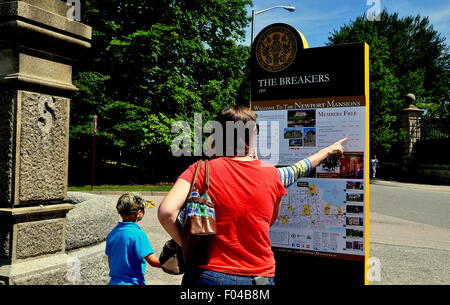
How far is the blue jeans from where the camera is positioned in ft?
6.85

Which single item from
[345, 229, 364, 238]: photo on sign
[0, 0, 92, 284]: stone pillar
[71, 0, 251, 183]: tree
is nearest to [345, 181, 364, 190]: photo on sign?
[345, 229, 364, 238]: photo on sign

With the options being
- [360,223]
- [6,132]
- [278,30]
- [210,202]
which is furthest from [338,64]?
[6,132]

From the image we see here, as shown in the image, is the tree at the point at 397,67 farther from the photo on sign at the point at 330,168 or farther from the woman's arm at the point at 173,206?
the woman's arm at the point at 173,206

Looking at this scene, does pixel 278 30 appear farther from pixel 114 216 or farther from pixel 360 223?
pixel 114 216

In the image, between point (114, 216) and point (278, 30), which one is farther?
point (114, 216)

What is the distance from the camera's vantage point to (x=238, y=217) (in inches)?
84.2

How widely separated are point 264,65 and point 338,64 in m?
0.73

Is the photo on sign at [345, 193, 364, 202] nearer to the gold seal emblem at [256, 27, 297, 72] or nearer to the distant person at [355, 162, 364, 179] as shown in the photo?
the distant person at [355, 162, 364, 179]

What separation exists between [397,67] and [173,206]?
40886 mm

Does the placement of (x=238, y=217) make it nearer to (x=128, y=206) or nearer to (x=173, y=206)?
(x=173, y=206)

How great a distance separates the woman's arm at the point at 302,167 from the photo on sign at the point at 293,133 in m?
0.40

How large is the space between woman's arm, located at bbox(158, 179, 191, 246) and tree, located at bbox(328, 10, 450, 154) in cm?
2743

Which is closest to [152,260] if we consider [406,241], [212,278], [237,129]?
[212,278]

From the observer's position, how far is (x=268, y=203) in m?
2.22
